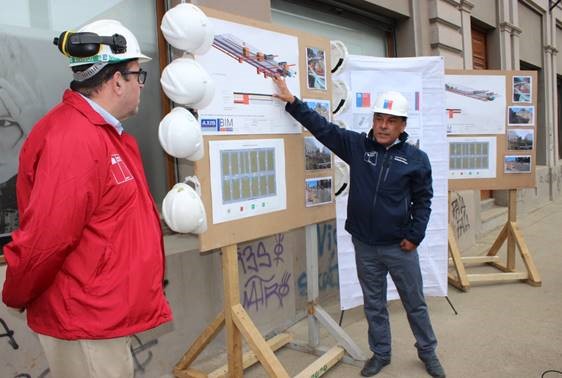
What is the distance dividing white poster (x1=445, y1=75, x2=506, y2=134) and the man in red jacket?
4535 millimetres

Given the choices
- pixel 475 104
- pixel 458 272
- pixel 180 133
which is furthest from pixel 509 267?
pixel 180 133

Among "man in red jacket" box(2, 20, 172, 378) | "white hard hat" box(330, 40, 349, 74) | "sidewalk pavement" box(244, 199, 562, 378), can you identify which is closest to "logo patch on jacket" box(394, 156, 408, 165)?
"white hard hat" box(330, 40, 349, 74)

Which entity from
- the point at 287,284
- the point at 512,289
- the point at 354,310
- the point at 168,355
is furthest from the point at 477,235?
the point at 168,355

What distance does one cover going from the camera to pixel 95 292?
1.75 meters

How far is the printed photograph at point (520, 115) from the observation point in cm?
571

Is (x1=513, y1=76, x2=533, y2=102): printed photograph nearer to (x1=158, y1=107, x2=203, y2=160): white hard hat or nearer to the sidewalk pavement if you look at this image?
the sidewalk pavement

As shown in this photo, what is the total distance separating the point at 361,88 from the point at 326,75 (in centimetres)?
73

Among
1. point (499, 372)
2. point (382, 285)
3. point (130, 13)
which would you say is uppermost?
point (130, 13)

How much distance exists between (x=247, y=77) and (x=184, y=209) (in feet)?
3.07

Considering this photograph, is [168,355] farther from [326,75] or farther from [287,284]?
[326,75]

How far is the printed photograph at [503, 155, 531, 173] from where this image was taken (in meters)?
5.70

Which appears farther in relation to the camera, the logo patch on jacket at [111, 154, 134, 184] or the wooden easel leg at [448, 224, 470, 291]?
the wooden easel leg at [448, 224, 470, 291]

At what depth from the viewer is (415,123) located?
14.8ft

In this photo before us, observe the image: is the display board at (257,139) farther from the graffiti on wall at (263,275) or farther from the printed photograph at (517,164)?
the printed photograph at (517,164)
